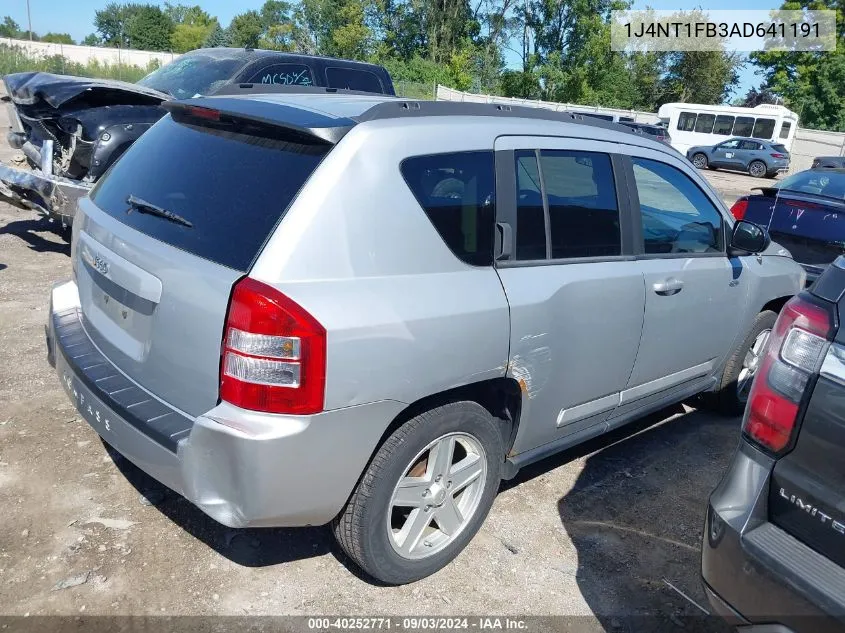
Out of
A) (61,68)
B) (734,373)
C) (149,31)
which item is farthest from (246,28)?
(734,373)

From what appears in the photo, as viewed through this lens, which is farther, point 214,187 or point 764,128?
point 764,128

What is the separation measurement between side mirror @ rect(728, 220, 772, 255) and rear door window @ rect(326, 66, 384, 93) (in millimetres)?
5858

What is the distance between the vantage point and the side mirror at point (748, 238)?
155 inches

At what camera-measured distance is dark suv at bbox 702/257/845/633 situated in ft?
6.24

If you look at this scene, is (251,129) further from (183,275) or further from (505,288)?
(505,288)

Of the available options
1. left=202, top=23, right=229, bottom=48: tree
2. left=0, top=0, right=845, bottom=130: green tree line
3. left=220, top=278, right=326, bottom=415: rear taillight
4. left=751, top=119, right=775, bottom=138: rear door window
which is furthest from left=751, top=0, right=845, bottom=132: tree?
left=202, top=23, right=229, bottom=48: tree

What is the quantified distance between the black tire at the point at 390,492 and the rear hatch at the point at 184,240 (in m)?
0.64

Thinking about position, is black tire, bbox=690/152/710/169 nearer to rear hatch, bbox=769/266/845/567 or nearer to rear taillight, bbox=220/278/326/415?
rear hatch, bbox=769/266/845/567

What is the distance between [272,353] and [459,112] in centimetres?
133

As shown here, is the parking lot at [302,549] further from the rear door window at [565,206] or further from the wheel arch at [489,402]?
the rear door window at [565,206]

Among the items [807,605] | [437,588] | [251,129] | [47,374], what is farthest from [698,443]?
[47,374]

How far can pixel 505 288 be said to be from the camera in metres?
2.77

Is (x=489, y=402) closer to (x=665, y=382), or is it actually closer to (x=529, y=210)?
(x=529, y=210)

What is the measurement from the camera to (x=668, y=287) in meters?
3.54
